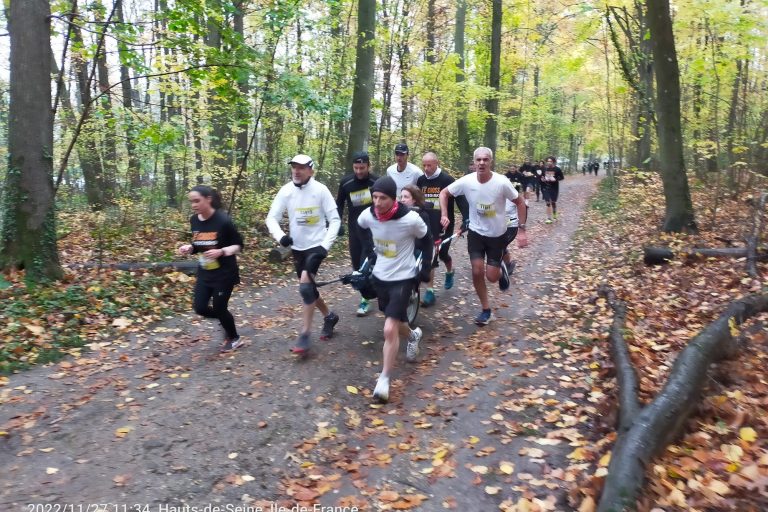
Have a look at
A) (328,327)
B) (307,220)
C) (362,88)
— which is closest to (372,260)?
(307,220)

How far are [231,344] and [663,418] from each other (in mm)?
4928

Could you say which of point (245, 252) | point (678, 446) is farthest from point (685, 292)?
point (245, 252)

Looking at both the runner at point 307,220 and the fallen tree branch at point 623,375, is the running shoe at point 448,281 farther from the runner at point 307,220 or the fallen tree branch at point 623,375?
the runner at point 307,220

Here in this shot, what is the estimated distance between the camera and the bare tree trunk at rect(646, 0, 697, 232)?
9320 mm

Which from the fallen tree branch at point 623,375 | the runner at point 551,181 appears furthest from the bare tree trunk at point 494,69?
the fallen tree branch at point 623,375

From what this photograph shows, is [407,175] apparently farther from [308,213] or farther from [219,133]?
[219,133]

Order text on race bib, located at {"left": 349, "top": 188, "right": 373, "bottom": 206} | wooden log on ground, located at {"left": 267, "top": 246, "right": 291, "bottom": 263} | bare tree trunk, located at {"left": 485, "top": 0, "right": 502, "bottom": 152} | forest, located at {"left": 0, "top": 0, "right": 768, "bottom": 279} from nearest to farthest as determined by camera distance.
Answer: text on race bib, located at {"left": 349, "top": 188, "right": 373, "bottom": 206}
forest, located at {"left": 0, "top": 0, "right": 768, "bottom": 279}
wooden log on ground, located at {"left": 267, "top": 246, "right": 291, "bottom": 263}
bare tree trunk, located at {"left": 485, "top": 0, "right": 502, "bottom": 152}

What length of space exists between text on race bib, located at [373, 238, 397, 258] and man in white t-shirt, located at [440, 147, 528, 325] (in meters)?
1.77

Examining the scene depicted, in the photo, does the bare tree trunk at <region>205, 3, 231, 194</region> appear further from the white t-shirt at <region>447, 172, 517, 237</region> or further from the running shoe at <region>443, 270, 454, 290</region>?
the white t-shirt at <region>447, 172, 517, 237</region>

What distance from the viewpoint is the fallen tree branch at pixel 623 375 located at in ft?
12.0

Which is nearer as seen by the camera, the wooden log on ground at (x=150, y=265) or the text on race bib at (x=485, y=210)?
the text on race bib at (x=485, y=210)

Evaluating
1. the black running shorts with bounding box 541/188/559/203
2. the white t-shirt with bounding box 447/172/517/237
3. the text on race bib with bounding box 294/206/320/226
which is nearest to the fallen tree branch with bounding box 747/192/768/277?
the white t-shirt with bounding box 447/172/517/237

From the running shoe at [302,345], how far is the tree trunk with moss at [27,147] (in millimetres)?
4258

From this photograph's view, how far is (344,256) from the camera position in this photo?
12656 mm
